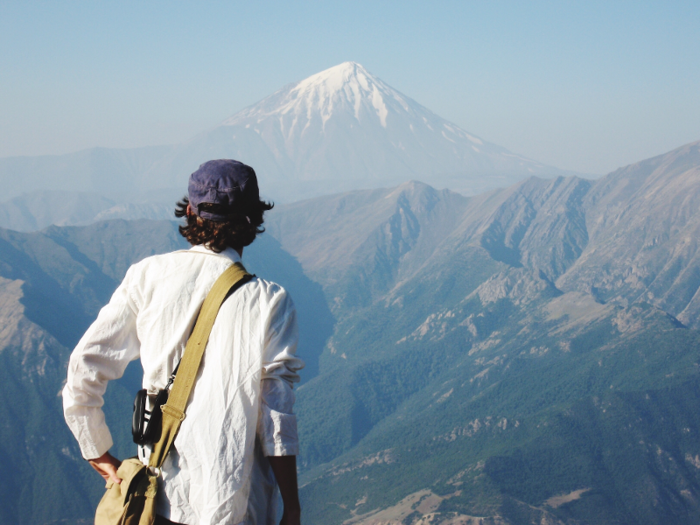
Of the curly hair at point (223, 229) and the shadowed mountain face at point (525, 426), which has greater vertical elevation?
the curly hair at point (223, 229)

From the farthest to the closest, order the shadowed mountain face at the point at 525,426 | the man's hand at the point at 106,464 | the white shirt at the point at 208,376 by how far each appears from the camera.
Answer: the shadowed mountain face at the point at 525,426
the man's hand at the point at 106,464
the white shirt at the point at 208,376

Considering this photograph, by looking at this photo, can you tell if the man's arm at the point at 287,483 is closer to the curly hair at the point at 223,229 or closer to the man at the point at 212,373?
the man at the point at 212,373

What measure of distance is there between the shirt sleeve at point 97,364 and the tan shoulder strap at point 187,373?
0.39m

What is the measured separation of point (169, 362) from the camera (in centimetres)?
373

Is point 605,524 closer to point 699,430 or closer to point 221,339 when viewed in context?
point 699,430

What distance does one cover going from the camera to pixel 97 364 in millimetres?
3789

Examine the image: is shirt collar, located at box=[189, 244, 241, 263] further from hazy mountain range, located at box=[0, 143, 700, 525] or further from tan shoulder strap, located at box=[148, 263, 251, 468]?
hazy mountain range, located at box=[0, 143, 700, 525]

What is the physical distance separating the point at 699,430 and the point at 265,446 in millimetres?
123254

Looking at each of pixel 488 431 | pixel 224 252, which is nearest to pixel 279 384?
pixel 224 252

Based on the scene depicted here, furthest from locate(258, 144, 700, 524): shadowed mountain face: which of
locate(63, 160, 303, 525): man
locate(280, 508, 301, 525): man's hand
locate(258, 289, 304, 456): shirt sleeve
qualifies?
locate(258, 289, 304, 456): shirt sleeve

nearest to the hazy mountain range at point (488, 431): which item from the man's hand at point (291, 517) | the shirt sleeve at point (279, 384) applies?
the man's hand at point (291, 517)

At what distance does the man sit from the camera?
3.59 metres

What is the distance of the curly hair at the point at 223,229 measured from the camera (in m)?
3.99

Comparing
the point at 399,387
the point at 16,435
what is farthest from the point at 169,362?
the point at 399,387
